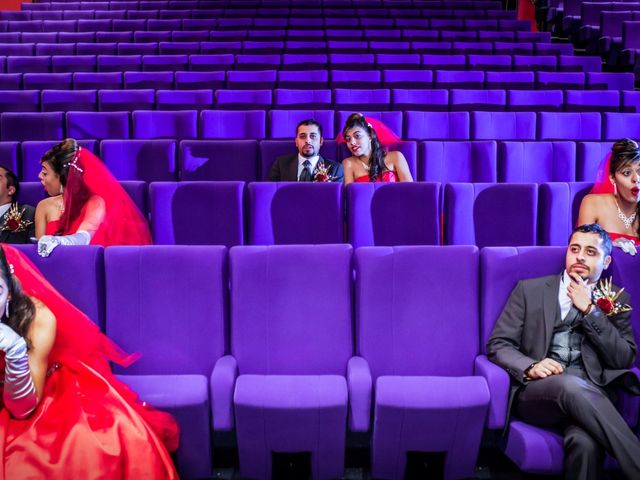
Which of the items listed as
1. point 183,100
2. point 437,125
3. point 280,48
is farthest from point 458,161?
point 280,48

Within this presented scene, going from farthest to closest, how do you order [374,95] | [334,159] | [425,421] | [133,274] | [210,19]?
[210,19] < [374,95] < [334,159] < [133,274] < [425,421]

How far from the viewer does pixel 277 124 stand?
188 cm

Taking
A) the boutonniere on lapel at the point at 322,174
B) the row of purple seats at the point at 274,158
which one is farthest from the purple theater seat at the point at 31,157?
the boutonniere on lapel at the point at 322,174

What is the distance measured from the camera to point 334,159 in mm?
1665

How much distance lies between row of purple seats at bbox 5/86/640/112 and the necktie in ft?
1.98

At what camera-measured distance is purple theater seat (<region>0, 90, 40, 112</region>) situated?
6.92ft

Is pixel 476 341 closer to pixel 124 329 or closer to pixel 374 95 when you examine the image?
pixel 124 329

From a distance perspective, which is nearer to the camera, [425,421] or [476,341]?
[425,421]

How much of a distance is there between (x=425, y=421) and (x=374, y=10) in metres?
2.89

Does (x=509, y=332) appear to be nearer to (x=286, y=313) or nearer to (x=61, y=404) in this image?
(x=286, y=313)

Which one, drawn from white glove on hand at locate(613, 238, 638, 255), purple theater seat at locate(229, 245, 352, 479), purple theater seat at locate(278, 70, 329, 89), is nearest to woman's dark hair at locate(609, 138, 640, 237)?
white glove on hand at locate(613, 238, 638, 255)

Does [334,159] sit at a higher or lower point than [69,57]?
lower

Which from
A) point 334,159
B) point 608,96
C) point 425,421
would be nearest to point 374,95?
point 334,159

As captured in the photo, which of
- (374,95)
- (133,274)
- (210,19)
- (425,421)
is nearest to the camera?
(425,421)
